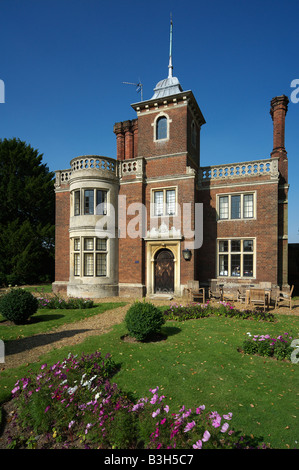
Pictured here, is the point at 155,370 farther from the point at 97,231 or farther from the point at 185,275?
the point at 97,231

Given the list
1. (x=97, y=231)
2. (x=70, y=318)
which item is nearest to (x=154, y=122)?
(x=97, y=231)

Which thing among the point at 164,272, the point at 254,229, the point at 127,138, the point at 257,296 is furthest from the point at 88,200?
the point at 257,296

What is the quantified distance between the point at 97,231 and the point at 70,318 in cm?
657

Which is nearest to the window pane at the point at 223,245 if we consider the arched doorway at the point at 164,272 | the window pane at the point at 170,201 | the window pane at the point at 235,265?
the window pane at the point at 235,265

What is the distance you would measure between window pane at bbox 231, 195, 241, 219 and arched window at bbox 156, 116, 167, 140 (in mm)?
6073

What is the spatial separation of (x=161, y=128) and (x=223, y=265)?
32.3ft

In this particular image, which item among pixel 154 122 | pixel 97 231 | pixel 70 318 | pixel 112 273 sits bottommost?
pixel 70 318

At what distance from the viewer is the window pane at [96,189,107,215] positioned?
17281 millimetres

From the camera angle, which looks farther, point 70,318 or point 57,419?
point 70,318

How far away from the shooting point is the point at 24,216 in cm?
2858

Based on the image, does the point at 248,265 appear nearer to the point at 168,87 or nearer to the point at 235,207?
the point at 235,207

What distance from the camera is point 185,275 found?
16.1m

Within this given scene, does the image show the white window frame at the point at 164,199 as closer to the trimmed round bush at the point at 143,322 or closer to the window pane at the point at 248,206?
the window pane at the point at 248,206
